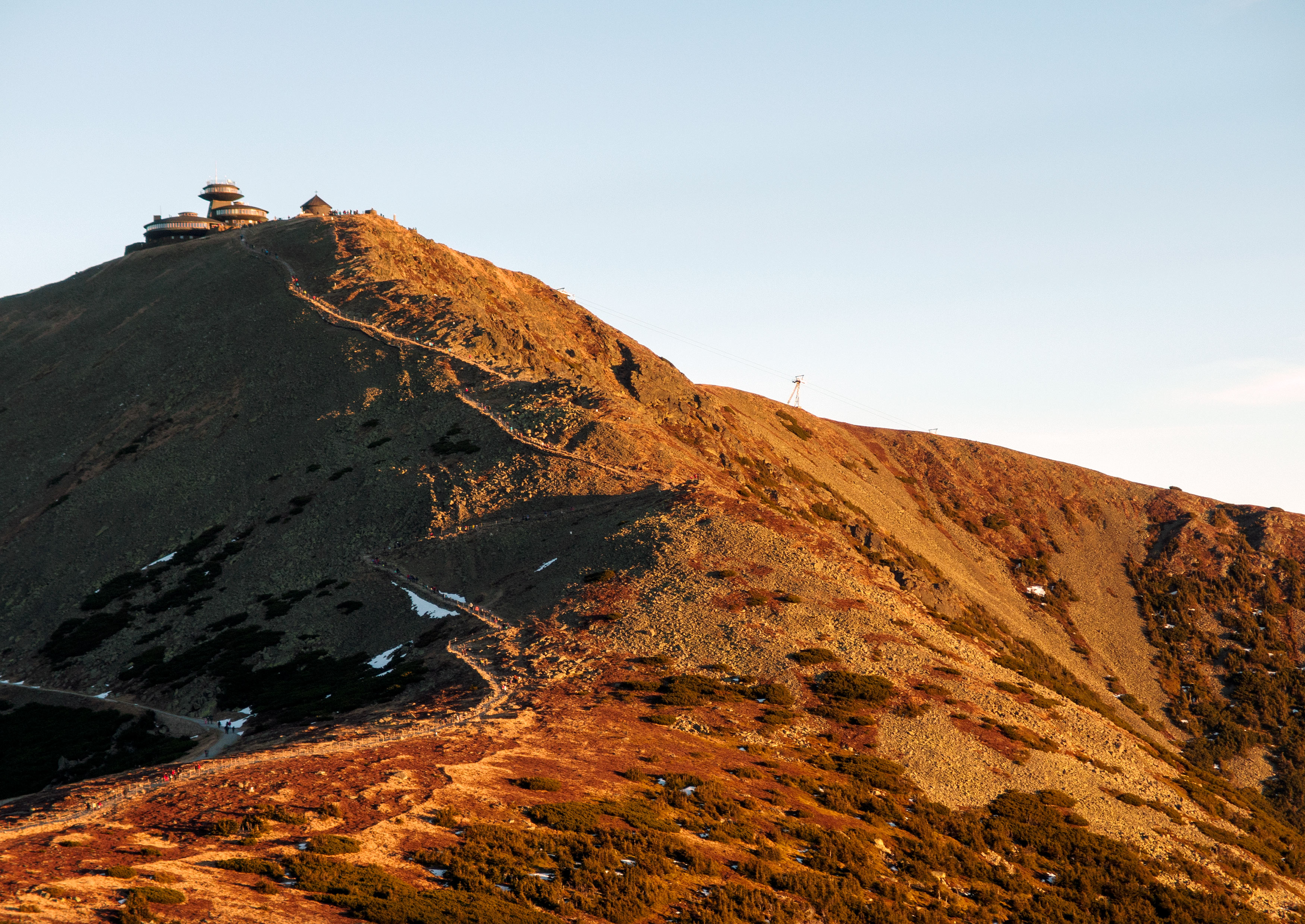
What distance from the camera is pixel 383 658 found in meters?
60.5

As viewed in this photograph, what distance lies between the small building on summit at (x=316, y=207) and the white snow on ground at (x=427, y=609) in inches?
4652

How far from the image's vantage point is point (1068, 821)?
4403 centimetres

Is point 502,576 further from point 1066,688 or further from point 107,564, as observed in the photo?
point 1066,688

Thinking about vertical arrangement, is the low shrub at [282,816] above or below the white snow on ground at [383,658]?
above

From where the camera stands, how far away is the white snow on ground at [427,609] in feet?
211

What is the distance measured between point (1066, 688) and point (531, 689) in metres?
55.8

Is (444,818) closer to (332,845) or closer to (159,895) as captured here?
(332,845)

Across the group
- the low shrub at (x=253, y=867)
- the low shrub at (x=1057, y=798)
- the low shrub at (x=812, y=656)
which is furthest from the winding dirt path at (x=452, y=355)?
the low shrub at (x=253, y=867)

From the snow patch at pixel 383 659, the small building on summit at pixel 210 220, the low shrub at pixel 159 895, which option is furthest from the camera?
the small building on summit at pixel 210 220

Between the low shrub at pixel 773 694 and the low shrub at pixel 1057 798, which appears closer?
the low shrub at pixel 1057 798

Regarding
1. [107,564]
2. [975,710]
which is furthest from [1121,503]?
[107,564]

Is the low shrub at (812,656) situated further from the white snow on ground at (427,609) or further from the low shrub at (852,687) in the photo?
the white snow on ground at (427,609)

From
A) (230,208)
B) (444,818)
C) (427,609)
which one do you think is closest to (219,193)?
(230,208)

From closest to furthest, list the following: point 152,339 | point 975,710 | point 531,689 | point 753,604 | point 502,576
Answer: point 531,689 → point 975,710 → point 753,604 → point 502,576 → point 152,339
